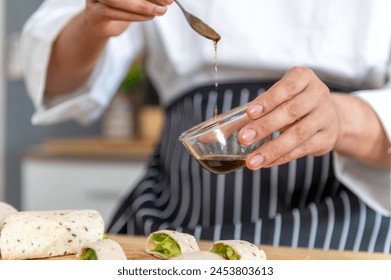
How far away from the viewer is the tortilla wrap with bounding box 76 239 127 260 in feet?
2.85

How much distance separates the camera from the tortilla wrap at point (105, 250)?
2.85 ft

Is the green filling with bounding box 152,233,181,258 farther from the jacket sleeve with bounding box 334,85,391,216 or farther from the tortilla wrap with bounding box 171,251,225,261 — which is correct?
the jacket sleeve with bounding box 334,85,391,216

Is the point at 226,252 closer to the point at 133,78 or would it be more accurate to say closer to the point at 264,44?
the point at 264,44

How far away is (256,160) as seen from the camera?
0.94 m

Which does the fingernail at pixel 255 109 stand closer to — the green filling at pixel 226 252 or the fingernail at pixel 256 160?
the fingernail at pixel 256 160

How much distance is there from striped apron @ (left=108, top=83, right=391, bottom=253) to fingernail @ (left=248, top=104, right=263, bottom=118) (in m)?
0.39

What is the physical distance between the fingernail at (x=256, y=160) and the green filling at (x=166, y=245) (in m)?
0.14

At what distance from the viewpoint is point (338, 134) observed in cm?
114

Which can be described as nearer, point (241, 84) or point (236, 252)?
point (236, 252)

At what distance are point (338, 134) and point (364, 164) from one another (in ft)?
0.60

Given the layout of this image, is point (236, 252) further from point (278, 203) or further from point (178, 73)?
point (178, 73)

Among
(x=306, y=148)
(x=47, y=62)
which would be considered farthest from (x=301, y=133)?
(x=47, y=62)
